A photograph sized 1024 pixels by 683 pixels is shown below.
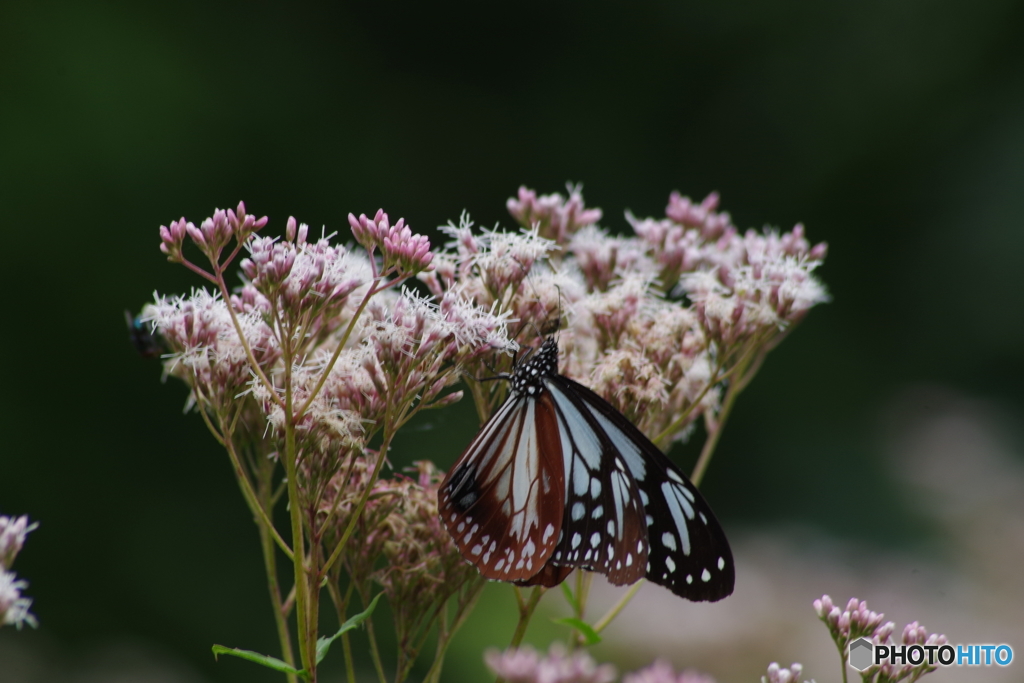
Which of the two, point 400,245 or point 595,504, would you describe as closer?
point 400,245

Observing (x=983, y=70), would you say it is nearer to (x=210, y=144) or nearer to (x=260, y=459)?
(x=210, y=144)

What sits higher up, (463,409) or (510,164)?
(510,164)

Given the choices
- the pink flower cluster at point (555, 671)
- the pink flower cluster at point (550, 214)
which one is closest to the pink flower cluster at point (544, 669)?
the pink flower cluster at point (555, 671)

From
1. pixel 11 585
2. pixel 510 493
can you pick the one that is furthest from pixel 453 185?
pixel 11 585

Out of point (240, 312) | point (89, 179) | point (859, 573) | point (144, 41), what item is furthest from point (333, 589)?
point (859, 573)

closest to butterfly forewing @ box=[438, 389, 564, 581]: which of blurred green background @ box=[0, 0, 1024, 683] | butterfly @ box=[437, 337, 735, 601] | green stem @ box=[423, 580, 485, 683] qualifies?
butterfly @ box=[437, 337, 735, 601]

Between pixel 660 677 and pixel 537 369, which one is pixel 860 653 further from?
pixel 660 677
